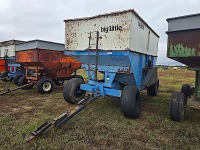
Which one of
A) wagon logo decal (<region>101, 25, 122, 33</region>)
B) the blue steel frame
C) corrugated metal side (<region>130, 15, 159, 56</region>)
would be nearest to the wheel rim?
the blue steel frame

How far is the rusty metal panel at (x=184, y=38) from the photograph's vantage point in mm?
3902

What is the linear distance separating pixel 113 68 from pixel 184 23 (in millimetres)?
2071

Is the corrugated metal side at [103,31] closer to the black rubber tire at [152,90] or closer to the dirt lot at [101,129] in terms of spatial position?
the dirt lot at [101,129]

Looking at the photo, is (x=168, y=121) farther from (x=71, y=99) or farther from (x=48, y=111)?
(x=48, y=111)

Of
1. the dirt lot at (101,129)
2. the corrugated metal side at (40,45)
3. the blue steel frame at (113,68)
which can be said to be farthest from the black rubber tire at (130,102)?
the corrugated metal side at (40,45)

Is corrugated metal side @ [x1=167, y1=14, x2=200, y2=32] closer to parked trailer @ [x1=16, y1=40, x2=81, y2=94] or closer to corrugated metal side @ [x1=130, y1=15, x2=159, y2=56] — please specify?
corrugated metal side @ [x1=130, y1=15, x2=159, y2=56]

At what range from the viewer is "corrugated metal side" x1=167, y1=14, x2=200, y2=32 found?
3838 mm

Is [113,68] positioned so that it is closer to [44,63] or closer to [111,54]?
[111,54]

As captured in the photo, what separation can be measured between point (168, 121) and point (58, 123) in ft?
8.59

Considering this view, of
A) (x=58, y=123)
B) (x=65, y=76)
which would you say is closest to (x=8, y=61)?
(x=65, y=76)

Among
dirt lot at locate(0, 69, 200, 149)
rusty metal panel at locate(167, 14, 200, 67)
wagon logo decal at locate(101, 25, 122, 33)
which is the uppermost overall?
wagon logo decal at locate(101, 25, 122, 33)

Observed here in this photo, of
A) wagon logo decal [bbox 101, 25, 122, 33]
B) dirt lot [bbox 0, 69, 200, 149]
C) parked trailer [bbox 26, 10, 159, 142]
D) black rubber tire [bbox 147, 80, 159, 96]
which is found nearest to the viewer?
dirt lot [bbox 0, 69, 200, 149]

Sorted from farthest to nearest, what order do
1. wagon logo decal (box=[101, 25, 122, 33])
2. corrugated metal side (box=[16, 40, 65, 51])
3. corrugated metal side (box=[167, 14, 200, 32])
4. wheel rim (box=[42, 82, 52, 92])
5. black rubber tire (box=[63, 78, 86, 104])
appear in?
wheel rim (box=[42, 82, 52, 92]) < corrugated metal side (box=[16, 40, 65, 51]) < black rubber tire (box=[63, 78, 86, 104]) < wagon logo decal (box=[101, 25, 122, 33]) < corrugated metal side (box=[167, 14, 200, 32])

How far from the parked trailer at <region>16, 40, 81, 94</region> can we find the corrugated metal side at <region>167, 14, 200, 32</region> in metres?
5.45
